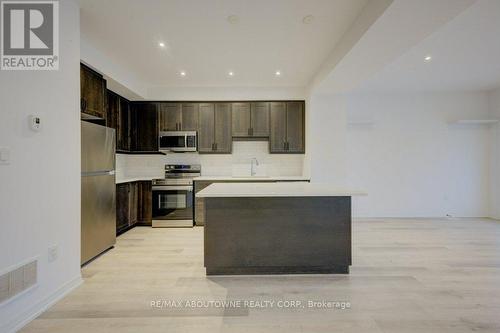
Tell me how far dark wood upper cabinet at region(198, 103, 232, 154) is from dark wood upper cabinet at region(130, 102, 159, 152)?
878 mm

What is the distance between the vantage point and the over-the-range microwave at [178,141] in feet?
15.7

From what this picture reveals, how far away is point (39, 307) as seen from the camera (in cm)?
196

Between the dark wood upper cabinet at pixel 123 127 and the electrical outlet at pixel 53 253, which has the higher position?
the dark wood upper cabinet at pixel 123 127

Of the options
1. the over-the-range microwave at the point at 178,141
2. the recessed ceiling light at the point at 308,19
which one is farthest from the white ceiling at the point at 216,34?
the over-the-range microwave at the point at 178,141

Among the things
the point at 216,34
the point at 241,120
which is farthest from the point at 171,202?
the point at 216,34

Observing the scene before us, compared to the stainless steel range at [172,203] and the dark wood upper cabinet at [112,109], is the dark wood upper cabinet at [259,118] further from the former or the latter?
the dark wood upper cabinet at [112,109]

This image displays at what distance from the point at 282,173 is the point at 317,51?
253cm

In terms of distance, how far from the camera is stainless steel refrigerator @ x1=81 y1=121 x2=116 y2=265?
2814mm

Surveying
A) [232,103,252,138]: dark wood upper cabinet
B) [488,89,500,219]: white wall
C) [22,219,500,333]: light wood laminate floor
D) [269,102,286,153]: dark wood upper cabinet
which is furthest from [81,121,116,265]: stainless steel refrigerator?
[488,89,500,219]: white wall

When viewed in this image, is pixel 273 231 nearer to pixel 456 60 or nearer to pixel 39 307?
pixel 39 307

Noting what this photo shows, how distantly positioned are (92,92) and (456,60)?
5.12 metres

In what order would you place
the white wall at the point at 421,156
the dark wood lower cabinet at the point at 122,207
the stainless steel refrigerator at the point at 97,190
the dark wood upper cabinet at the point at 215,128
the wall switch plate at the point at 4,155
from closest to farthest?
the wall switch plate at the point at 4,155 < the stainless steel refrigerator at the point at 97,190 < the dark wood lower cabinet at the point at 122,207 < the dark wood upper cabinet at the point at 215,128 < the white wall at the point at 421,156

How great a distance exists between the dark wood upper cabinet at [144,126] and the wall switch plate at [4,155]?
10.3 feet

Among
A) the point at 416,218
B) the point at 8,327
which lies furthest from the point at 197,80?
the point at 416,218
